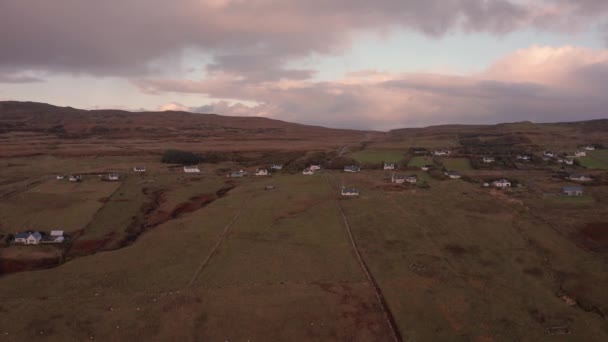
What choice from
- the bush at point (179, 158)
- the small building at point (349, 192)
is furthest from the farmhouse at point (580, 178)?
the bush at point (179, 158)

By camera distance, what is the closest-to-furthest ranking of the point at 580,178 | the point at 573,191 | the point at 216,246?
the point at 216,246
the point at 573,191
the point at 580,178

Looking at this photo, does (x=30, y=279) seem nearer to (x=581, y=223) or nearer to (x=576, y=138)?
→ (x=581, y=223)

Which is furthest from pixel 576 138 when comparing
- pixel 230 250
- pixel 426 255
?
pixel 230 250

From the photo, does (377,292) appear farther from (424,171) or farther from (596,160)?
(596,160)

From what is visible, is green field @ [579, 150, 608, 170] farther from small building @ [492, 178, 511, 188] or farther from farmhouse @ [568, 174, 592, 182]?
small building @ [492, 178, 511, 188]

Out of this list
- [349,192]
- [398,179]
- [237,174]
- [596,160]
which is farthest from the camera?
[596,160]

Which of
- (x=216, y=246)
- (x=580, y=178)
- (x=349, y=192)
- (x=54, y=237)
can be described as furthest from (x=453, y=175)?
(x=54, y=237)
